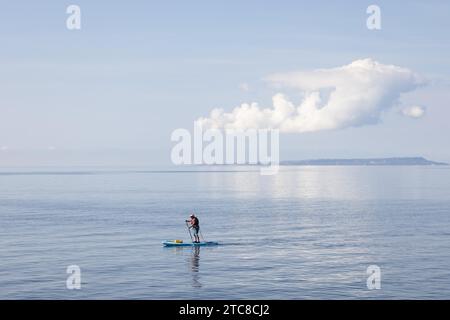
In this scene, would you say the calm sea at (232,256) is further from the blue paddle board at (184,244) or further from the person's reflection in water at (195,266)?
the blue paddle board at (184,244)

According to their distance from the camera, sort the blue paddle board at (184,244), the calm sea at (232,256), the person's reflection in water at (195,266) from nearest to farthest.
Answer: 1. the calm sea at (232,256)
2. the person's reflection in water at (195,266)
3. the blue paddle board at (184,244)

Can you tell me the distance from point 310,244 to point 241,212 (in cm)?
3704

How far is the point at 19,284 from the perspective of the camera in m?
36.1

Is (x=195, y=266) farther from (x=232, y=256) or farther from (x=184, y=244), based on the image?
(x=184, y=244)

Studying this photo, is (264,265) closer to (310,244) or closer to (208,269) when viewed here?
(208,269)

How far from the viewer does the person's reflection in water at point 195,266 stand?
36750 mm

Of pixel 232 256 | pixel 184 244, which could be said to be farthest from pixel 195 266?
pixel 184 244

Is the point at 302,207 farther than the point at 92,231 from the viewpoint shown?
Yes

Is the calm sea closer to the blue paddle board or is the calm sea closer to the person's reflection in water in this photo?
the person's reflection in water

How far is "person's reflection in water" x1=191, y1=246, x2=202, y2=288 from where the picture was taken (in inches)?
1447

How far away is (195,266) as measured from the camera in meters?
43.2

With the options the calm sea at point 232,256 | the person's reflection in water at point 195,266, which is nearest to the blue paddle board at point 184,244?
the person's reflection in water at point 195,266

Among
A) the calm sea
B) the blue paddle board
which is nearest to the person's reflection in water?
the calm sea
